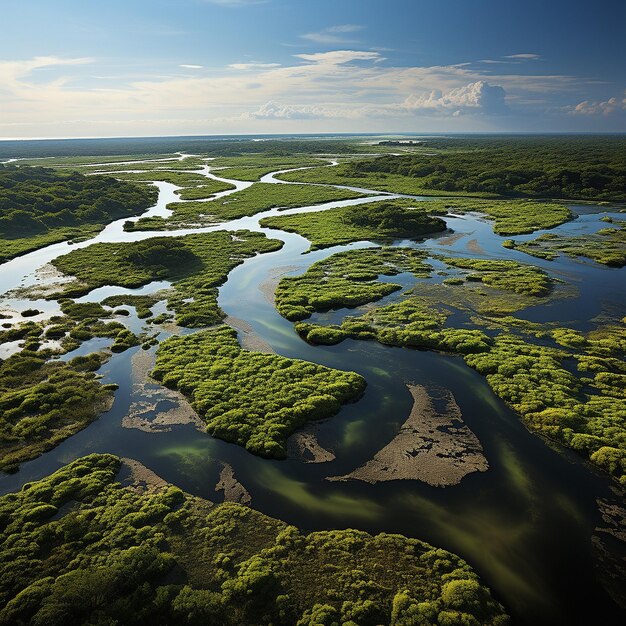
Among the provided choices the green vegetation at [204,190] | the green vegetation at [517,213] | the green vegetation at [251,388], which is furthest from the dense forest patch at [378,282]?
the green vegetation at [204,190]

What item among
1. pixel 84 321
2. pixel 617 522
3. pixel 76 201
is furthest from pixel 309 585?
pixel 76 201

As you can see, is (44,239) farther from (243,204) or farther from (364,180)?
(364,180)

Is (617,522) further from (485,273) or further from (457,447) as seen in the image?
(485,273)

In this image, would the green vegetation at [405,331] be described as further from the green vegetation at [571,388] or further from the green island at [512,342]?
the green vegetation at [571,388]

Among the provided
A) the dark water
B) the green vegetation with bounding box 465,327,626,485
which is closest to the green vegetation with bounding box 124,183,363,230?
the dark water

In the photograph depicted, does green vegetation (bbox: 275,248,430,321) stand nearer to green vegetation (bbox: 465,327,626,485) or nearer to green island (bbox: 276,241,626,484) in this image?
green island (bbox: 276,241,626,484)

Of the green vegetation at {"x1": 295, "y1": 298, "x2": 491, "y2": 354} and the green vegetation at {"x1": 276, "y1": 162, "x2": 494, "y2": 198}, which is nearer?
the green vegetation at {"x1": 295, "y1": 298, "x2": 491, "y2": 354}

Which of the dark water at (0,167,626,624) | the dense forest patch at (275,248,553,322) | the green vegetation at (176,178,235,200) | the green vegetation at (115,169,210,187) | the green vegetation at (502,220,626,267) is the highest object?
the green vegetation at (115,169,210,187)
